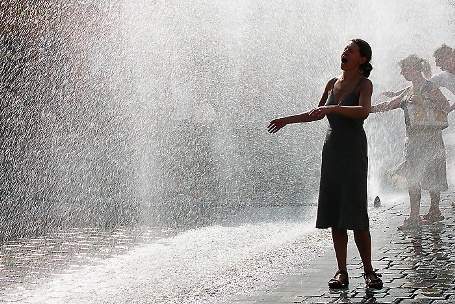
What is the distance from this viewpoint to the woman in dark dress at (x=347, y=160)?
5348 mm

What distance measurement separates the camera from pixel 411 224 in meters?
8.38

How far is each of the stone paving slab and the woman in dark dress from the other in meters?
0.22

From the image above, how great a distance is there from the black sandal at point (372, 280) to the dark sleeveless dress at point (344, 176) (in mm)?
316

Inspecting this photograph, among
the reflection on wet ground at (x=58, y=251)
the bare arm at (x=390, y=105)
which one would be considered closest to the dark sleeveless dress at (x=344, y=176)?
the reflection on wet ground at (x=58, y=251)

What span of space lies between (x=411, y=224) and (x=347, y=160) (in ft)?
10.7

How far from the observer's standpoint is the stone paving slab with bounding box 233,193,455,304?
4953mm

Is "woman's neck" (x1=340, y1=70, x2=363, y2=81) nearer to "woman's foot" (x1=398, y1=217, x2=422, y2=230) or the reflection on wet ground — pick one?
the reflection on wet ground

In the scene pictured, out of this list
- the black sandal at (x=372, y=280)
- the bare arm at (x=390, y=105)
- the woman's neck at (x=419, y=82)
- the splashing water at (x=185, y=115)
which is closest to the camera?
the black sandal at (x=372, y=280)

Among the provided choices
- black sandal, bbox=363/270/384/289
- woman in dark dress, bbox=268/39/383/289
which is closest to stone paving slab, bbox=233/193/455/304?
black sandal, bbox=363/270/384/289

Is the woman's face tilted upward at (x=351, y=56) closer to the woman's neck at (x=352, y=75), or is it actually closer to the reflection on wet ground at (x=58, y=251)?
the woman's neck at (x=352, y=75)

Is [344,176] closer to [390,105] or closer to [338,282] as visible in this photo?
[338,282]

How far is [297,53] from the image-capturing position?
53.8 ft

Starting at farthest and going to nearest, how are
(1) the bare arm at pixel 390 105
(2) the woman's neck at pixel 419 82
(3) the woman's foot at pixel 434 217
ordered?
1. (3) the woman's foot at pixel 434 217
2. (2) the woman's neck at pixel 419 82
3. (1) the bare arm at pixel 390 105

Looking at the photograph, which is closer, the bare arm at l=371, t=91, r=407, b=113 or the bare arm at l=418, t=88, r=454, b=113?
the bare arm at l=371, t=91, r=407, b=113
